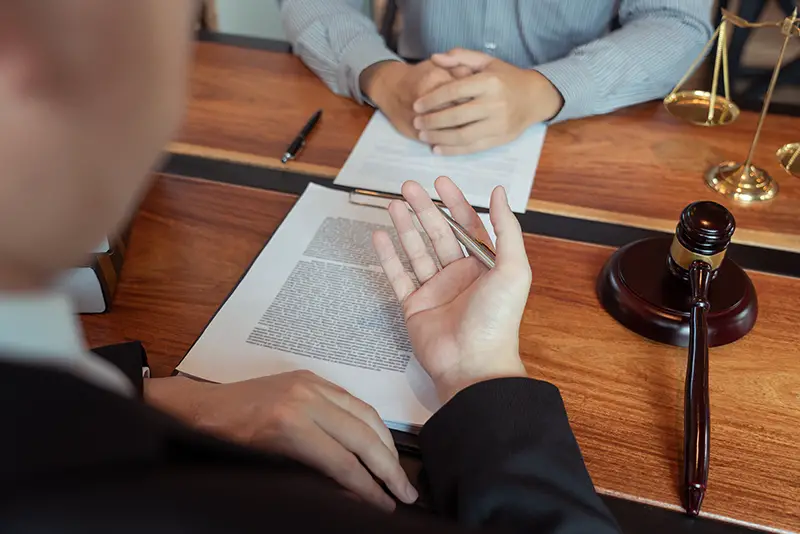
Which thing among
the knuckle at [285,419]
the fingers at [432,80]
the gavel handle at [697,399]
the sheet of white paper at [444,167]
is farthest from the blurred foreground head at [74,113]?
the fingers at [432,80]

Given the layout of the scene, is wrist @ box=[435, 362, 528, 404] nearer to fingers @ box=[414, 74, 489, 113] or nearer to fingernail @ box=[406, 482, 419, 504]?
fingernail @ box=[406, 482, 419, 504]

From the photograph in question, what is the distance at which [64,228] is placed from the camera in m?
0.37

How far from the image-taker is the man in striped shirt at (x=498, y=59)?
112cm

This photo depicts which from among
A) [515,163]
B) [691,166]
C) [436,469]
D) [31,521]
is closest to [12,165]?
[31,521]

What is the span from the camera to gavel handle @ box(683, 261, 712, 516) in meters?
0.66

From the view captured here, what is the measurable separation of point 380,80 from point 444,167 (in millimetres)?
245

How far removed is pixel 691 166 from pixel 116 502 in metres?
0.98

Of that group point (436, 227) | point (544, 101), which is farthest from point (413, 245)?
point (544, 101)

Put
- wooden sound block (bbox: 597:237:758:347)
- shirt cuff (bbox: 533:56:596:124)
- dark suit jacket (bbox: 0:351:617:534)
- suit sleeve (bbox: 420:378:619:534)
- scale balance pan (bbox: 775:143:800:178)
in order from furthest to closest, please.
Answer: shirt cuff (bbox: 533:56:596:124)
scale balance pan (bbox: 775:143:800:178)
wooden sound block (bbox: 597:237:758:347)
suit sleeve (bbox: 420:378:619:534)
dark suit jacket (bbox: 0:351:617:534)

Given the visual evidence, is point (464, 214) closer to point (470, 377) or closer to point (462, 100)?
point (470, 377)

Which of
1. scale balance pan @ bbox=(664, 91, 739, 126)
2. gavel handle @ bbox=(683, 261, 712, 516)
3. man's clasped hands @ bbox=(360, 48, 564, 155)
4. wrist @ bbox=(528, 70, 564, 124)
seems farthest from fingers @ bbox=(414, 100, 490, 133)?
gavel handle @ bbox=(683, 261, 712, 516)

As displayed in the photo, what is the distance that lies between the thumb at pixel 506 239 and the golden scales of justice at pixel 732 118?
0.45m

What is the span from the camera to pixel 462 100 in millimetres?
1141

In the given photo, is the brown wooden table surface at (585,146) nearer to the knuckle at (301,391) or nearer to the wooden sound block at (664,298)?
the wooden sound block at (664,298)
